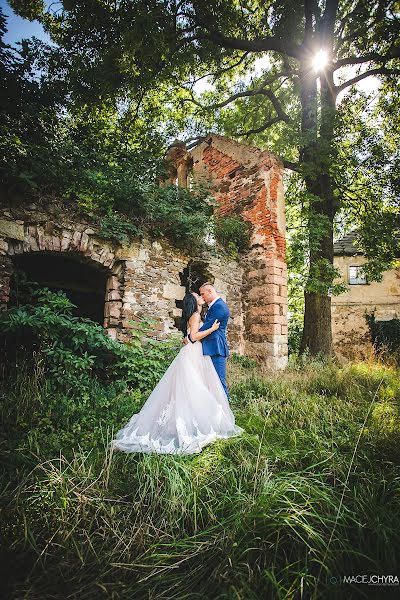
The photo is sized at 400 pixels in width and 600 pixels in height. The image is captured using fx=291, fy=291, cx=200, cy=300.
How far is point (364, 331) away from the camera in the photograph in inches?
602

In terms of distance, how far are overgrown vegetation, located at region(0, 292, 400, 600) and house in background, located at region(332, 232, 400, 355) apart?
519 inches

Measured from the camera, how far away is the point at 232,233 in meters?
7.52

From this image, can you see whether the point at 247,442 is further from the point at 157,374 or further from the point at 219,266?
the point at 219,266

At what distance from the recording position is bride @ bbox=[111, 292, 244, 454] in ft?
9.44

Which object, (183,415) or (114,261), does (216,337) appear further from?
(114,261)

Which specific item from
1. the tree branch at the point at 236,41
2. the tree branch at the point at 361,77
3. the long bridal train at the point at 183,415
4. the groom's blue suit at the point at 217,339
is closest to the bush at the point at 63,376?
the long bridal train at the point at 183,415

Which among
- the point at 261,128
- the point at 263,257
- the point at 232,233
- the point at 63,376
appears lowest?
the point at 63,376

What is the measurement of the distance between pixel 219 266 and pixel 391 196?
5.51m

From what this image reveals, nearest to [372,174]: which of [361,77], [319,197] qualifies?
[319,197]

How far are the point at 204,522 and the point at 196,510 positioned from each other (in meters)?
0.09

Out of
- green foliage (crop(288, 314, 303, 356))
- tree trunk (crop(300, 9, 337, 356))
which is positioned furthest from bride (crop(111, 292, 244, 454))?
green foliage (crop(288, 314, 303, 356))

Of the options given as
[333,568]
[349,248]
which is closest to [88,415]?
[333,568]

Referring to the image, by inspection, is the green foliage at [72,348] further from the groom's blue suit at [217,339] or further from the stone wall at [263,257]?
the stone wall at [263,257]

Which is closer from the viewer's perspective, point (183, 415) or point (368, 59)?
point (183, 415)
